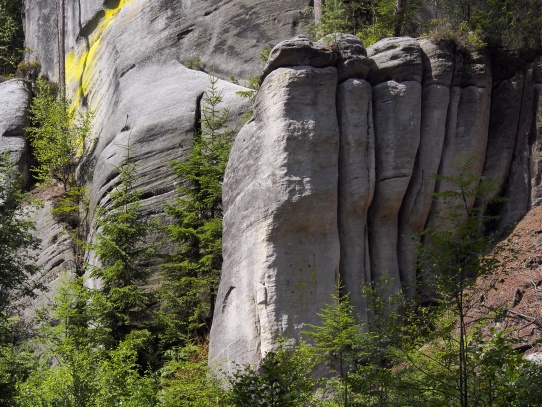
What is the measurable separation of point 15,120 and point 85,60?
3636 millimetres

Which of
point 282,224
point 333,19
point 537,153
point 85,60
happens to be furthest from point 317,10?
point 85,60

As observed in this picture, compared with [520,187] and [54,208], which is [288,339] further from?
[54,208]

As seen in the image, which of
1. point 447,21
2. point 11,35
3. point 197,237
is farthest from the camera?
point 11,35

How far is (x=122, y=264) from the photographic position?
1877 centimetres

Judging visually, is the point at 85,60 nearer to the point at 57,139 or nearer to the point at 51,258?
the point at 57,139

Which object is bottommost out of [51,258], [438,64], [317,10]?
[51,258]

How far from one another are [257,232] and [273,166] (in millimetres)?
1387

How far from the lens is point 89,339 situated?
1709cm

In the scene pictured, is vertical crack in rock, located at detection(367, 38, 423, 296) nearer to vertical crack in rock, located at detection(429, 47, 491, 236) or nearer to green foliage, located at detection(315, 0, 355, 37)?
vertical crack in rock, located at detection(429, 47, 491, 236)

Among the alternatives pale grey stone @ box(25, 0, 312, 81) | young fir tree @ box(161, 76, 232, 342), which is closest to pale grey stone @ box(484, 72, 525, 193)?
young fir tree @ box(161, 76, 232, 342)

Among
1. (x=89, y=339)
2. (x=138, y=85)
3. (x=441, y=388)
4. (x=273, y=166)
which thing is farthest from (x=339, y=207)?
(x=138, y=85)

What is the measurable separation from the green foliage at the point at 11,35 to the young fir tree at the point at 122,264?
17402mm

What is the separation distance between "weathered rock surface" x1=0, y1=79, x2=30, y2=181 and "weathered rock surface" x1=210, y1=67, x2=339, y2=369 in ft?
41.3

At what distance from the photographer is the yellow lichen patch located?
2931 centimetres
